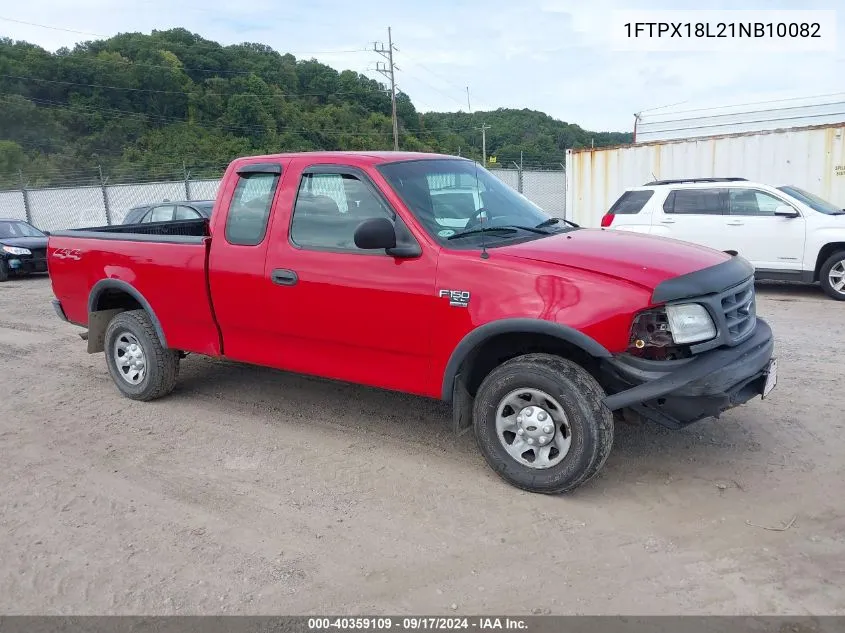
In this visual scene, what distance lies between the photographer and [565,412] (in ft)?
12.5

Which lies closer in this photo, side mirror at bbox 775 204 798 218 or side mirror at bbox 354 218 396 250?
side mirror at bbox 354 218 396 250

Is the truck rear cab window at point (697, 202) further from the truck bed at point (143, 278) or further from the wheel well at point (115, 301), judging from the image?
the wheel well at point (115, 301)

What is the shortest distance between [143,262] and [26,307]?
696 cm

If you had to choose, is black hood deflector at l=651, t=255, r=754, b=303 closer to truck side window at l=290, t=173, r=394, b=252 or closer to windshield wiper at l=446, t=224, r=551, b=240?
windshield wiper at l=446, t=224, r=551, b=240

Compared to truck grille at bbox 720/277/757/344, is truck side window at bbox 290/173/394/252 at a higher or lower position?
higher

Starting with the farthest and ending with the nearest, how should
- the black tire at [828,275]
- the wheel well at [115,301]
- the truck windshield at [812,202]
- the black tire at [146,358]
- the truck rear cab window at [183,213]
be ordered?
the truck rear cab window at [183,213]
the truck windshield at [812,202]
the black tire at [828,275]
the wheel well at [115,301]
the black tire at [146,358]

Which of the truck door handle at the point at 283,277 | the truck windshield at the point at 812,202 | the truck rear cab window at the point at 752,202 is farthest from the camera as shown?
the truck rear cab window at the point at 752,202

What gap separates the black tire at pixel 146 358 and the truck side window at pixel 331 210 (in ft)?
6.06

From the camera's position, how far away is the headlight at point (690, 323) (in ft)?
12.0

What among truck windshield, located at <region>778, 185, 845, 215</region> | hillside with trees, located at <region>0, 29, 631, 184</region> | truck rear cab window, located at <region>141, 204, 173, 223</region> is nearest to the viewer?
truck windshield, located at <region>778, 185, 845, 215</region>

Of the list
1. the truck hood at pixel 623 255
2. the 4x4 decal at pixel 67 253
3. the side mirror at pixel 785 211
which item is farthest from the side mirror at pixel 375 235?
the side mirror at pixel 785 211

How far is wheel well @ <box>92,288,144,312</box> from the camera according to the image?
6.18 meters

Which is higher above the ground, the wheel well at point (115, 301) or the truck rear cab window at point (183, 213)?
the truck rear cab window at point (183, 213)

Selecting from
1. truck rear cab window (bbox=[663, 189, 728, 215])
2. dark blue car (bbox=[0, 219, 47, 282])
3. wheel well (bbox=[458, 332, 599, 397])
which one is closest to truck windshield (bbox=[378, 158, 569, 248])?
wheel well (bbox=[458, 332, 599, 397])
